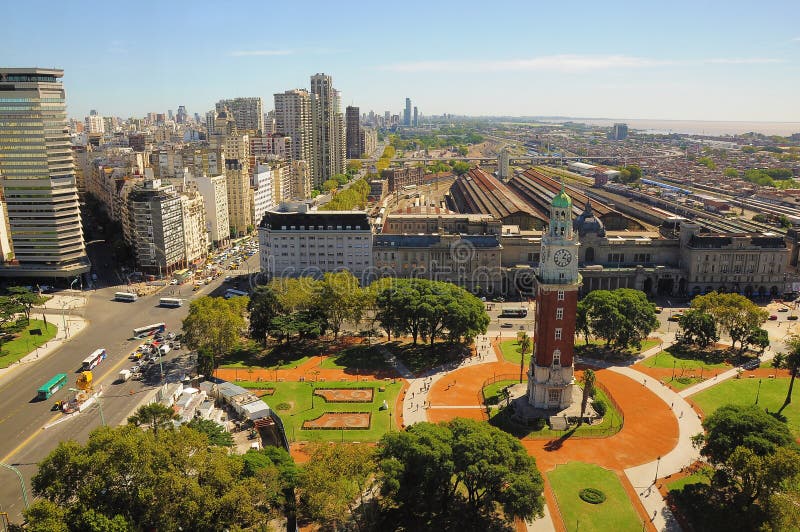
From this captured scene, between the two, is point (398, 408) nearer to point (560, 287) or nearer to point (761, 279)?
point (560, 287)

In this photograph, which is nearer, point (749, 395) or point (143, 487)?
point (143, 487)

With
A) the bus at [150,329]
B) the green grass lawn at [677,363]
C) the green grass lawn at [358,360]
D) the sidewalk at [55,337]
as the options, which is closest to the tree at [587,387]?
the green grass lawn at [677,363]

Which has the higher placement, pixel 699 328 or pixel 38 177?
pixel 38 177

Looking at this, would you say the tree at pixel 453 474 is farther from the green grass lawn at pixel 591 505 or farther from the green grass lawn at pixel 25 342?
the green grass lawn at pixel 25 342

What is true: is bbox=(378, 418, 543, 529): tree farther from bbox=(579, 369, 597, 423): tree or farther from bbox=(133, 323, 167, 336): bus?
bbox=(133, 323, 167, 336): bus

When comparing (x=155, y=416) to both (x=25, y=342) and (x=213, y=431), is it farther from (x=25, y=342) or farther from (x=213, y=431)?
(x=25, y=342)

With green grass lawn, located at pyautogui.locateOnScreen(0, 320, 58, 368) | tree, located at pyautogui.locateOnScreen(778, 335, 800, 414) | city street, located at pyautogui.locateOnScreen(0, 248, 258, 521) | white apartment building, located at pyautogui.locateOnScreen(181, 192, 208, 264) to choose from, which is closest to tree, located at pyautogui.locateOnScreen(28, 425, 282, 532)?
city street, located at pyautogui.locateOnScreen(0, 248, 258, 521)

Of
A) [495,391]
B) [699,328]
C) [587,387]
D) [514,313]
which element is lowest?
[495,391]

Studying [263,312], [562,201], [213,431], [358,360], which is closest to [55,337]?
[263,312]
